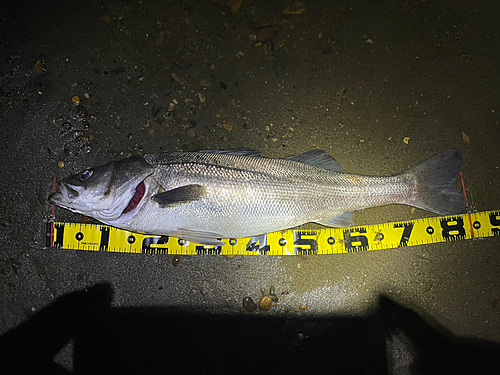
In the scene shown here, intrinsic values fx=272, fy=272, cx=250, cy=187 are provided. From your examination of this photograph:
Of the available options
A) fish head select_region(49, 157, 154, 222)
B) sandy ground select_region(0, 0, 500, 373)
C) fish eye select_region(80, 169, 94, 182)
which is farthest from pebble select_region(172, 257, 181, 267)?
fish eye select_region(80, 169, 94, 182)

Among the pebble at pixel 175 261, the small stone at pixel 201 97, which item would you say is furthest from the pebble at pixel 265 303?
the small stone at pixel 201 97

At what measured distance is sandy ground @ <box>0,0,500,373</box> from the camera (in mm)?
2600

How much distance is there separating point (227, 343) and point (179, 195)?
5.02ft

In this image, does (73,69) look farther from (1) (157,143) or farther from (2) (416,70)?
(2) (416,70)

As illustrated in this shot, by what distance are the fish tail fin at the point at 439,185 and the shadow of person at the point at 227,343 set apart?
3.29 feet

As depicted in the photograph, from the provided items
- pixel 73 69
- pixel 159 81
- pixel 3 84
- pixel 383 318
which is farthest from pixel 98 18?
pixel 383 318

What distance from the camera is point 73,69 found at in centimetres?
273

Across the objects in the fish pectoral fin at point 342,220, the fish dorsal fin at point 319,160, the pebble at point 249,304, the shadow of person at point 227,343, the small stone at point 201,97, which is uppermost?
the small stone at point 201,97

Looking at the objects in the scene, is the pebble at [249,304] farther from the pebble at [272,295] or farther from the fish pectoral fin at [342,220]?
the fish pectoral fin at [342,220]

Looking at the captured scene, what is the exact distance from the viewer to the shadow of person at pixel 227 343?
2.55m

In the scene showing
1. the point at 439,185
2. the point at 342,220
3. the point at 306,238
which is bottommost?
the point at 306,238

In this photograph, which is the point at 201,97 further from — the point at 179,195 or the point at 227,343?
the point at 227,343

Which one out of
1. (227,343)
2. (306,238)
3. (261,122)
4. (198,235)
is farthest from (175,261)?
(261,122)

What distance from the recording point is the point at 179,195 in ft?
6.95
